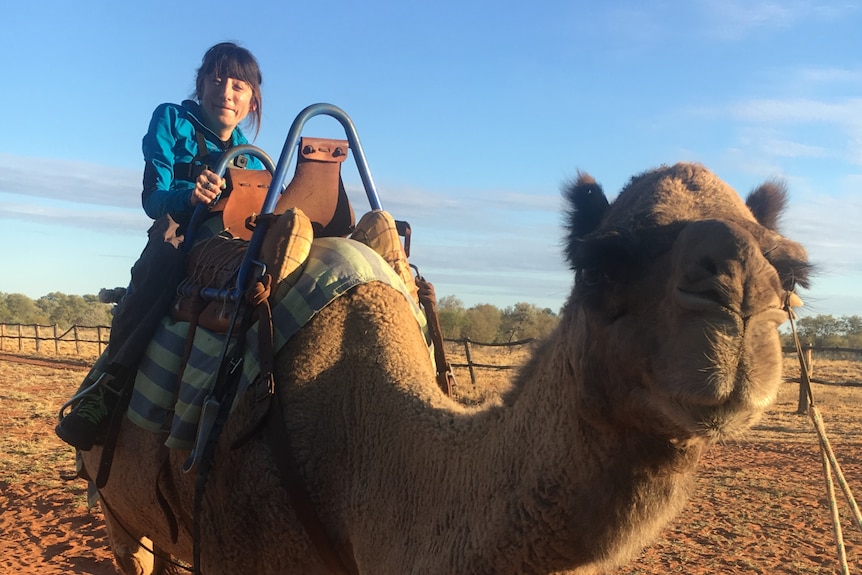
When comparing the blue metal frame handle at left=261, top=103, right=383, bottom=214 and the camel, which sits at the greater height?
the blue metal frame handle at left=261, top=103, right=383, bottom=214

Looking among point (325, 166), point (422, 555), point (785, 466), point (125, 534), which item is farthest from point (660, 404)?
point (785, 466)

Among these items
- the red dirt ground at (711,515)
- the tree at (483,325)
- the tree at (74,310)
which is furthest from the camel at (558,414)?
the tree at (74,310)

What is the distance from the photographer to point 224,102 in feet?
14.3

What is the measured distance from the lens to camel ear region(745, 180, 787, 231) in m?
1.95

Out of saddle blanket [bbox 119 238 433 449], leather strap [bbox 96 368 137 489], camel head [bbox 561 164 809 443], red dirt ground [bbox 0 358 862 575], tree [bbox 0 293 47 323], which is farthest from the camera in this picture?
tree [bbox 0 293 47 323]

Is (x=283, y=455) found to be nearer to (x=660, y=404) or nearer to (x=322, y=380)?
(x=322, y=380)

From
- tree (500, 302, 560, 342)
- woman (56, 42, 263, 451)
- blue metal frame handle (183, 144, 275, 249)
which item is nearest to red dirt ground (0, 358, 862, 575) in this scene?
woman (56, 42, 263, 451)

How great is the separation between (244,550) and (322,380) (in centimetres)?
74

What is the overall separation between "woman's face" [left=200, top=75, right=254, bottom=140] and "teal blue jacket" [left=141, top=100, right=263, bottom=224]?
2.7 inches

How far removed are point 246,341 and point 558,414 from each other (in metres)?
1.64

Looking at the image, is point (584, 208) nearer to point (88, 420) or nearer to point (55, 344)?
point (88, 420)

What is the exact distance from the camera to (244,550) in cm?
288

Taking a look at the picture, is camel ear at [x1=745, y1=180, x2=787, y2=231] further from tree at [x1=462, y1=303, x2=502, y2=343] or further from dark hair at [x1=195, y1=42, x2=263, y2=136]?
tree at [x1=462, y1=303, x2=502, y2=343]

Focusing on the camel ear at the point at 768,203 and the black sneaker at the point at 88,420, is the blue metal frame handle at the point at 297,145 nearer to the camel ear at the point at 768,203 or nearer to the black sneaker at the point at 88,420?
the black sneaker at the point at 88,420
